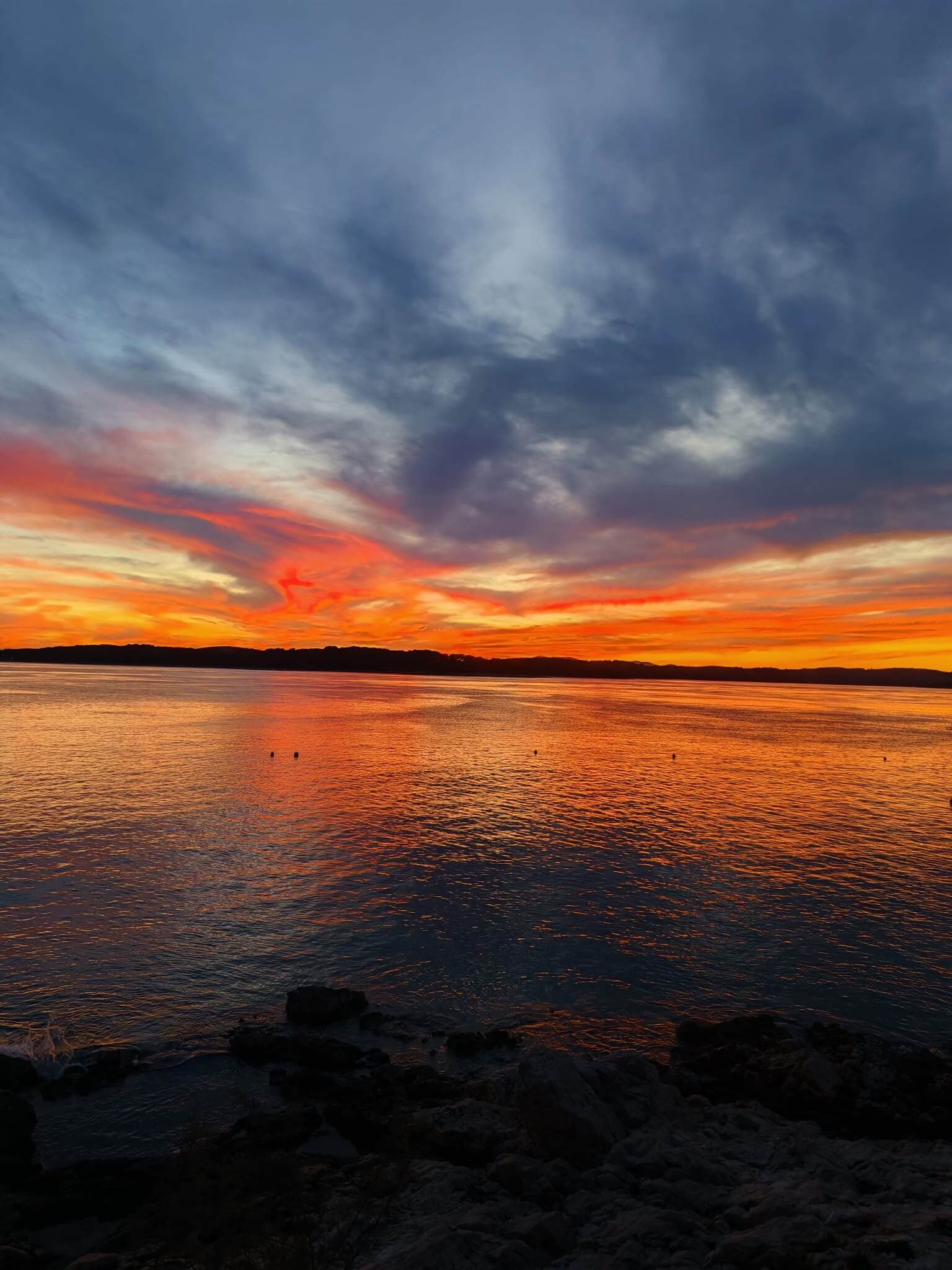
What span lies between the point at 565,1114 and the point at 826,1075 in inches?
348

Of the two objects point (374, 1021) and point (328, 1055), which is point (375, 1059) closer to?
point (328, 1055)

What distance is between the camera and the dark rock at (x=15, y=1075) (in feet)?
62.5

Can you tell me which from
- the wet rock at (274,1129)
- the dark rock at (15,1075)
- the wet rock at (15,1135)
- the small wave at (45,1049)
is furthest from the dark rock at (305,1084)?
the dark rock at (15,1075)

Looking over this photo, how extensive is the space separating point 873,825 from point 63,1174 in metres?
55.4

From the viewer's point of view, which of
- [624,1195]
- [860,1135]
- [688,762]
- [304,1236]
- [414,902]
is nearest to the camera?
[304,1236]

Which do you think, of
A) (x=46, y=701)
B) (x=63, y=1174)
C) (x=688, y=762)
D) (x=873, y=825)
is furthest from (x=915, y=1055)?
(x=46, y=701)

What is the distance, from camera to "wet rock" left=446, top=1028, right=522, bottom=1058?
21469 millimetres

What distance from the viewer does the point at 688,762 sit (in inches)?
3312

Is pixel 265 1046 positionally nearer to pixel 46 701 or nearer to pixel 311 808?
pixel 311 808

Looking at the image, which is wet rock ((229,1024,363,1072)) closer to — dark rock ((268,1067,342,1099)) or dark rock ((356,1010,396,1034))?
dark rock ((268,1067,342,1099))

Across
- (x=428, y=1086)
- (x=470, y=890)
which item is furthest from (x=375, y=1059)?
(x=470, y=890)

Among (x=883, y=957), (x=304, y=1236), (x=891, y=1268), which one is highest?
(x=891, y=1268)

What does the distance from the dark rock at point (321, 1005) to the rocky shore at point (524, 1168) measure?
3.84 ft

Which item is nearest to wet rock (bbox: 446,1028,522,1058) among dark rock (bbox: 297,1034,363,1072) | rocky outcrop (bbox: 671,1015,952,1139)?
dark rock (bbox: 297,1034,363,1072)
